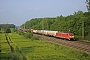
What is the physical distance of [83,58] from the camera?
22.7 metres

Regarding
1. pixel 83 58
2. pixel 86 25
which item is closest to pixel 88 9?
pixel 86 25

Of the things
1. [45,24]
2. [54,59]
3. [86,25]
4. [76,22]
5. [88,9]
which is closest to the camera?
[54,59]

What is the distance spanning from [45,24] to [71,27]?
127 ft

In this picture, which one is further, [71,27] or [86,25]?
[71,27]

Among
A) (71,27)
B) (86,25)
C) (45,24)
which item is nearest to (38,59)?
(86,25)

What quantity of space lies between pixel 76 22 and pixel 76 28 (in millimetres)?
1925

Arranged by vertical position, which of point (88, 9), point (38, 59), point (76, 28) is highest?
point (88, 9)

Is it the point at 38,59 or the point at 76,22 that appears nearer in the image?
the point at 38,59

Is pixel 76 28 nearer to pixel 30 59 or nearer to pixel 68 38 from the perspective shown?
pixel 68 38

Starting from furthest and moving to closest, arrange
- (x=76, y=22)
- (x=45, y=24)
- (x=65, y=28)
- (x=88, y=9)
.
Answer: (x=45, y=24)
(x=65, y=28)
(x=76, y=22)
(x=88, y=9)

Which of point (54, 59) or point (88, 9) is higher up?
point (88, 9)

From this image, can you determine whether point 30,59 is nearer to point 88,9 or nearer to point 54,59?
point 54,59

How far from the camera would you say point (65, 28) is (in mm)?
62969

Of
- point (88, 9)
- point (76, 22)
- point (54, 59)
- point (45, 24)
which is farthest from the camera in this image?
point (45, 24)
